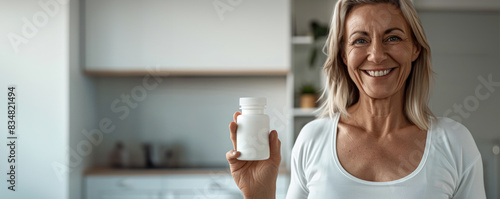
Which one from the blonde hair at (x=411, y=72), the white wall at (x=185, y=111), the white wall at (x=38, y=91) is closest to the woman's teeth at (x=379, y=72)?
the blonde hair at (x=411, y=72)

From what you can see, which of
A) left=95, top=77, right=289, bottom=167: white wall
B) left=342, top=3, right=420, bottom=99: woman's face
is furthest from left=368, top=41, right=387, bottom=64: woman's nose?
left=95, top=77, right=289, bottom=167: white wall

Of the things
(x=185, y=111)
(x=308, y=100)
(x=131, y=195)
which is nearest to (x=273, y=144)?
(x=308, y=100)

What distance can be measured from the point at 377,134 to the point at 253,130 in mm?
366

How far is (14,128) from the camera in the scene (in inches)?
107

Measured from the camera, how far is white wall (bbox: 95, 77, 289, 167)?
11.4 feet

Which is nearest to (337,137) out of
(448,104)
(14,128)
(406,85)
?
(406,85)

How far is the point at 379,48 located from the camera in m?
1.05

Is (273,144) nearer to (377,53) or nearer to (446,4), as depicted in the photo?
(377,53)

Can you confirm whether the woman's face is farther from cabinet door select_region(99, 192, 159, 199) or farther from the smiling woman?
cabinet door select_region(99, 192, 159, 199)

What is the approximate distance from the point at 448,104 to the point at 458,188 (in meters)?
2.03

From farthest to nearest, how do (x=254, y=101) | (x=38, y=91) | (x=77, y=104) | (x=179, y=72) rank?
(x=179, y=72), (x=77, y=104), (x=38, y=91), (x=254, y=101)

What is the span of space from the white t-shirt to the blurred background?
1.95 m

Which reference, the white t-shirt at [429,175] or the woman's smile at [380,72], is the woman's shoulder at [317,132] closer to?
the white t-shirt at [429,175]

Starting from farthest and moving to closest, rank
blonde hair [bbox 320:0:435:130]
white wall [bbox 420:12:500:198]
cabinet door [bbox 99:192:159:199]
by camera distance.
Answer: cabinet door [bbox 99:192:159:199] → white wall [bbox 420:12:500:198] → blonde hair [bbox 320:0:435:130]
